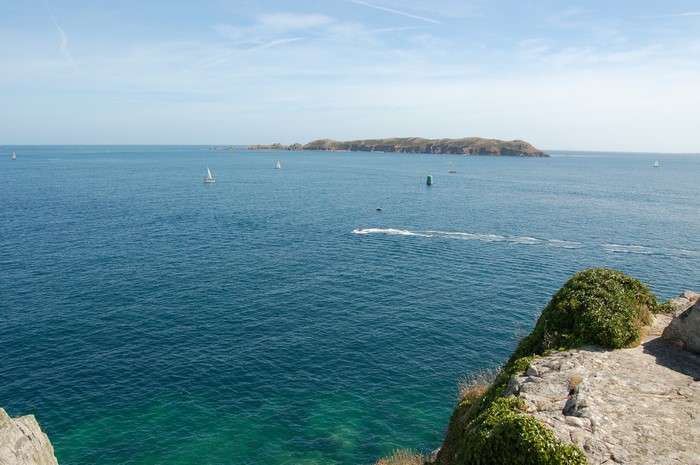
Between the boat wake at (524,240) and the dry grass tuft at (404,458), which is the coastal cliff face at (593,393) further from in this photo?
the boat wake at (524,240)

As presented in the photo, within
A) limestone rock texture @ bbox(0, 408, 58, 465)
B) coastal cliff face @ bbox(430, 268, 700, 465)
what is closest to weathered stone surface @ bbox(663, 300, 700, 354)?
coastal cliff face @ bbox(430, 268, 700, 465)

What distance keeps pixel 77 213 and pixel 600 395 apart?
122 m

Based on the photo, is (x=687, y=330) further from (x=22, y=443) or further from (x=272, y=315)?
(x=272, y=315)

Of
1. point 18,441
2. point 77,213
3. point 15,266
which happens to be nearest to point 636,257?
point 18,441

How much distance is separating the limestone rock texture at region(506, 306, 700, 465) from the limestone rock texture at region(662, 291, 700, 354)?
0.45 m

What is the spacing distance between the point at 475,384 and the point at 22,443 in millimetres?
30846

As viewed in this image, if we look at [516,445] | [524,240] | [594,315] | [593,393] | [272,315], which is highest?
[594,315]

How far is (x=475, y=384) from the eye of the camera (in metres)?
35.2

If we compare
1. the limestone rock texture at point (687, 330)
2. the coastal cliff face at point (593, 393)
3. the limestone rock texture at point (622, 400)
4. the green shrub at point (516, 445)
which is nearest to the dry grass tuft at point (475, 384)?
the coastal cliff face at point (593, 393)

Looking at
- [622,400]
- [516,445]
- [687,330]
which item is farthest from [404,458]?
[687,330]

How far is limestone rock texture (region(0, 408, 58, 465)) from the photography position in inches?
1064

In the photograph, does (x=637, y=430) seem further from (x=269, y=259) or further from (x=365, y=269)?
(x=269, y=259)

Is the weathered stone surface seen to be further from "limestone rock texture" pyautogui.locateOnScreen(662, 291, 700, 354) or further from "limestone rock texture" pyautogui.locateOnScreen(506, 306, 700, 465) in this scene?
"limestone rock texture" pyautogui.locateOnScreen(506, 306, 700, 465)

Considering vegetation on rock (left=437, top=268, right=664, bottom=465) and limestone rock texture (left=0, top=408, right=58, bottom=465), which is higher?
vegetation on rock (left=437, top=268, right=664, bottom=465)
